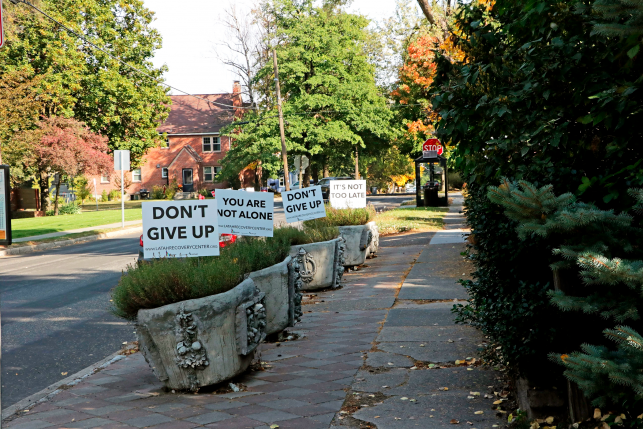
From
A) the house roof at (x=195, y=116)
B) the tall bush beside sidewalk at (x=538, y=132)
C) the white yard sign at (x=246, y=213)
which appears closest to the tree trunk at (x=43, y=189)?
the house roof at (x=195, y=116)

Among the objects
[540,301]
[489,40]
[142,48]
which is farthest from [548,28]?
[142,48]

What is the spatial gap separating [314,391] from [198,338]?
3.54 feet

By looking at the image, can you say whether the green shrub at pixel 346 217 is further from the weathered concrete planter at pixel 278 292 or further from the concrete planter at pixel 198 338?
the concrete planter at pixel 198 338

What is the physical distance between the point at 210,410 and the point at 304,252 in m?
5.76

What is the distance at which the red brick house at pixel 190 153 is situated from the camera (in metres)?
68.8

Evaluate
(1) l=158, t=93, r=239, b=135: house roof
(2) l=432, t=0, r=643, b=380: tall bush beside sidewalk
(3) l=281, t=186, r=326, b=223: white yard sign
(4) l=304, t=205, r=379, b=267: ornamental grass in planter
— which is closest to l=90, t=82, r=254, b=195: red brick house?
(1) l=158, t=93, r=239, b=135: house roof

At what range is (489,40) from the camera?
5.33 metres

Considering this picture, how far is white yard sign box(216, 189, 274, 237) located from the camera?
901 cm

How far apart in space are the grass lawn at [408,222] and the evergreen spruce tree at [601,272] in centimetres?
1785

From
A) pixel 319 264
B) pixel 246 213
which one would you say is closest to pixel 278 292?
pixel 246 213

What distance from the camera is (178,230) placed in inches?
261

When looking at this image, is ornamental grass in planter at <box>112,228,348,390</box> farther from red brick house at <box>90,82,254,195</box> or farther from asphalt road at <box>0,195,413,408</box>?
red brick house at <box>90,82,254,195</box>

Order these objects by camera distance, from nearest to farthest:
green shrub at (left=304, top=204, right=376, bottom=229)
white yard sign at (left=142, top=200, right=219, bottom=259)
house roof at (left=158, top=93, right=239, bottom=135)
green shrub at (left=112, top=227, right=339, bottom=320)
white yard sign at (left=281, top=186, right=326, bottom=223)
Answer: green shrub at (left=112, top=227, right=339, bottom=320)
white yard sign at (left=142, top=200, right=219, bottom=259)
white yard sign at (left=281, top=186, right=326, bottom=223)
green shrub at (left=304, top=204, right=376, bottom=229)
house roof at (left=158, top=93, right=239, bottom=135)

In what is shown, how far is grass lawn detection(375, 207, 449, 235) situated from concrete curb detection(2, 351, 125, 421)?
14930 mm
